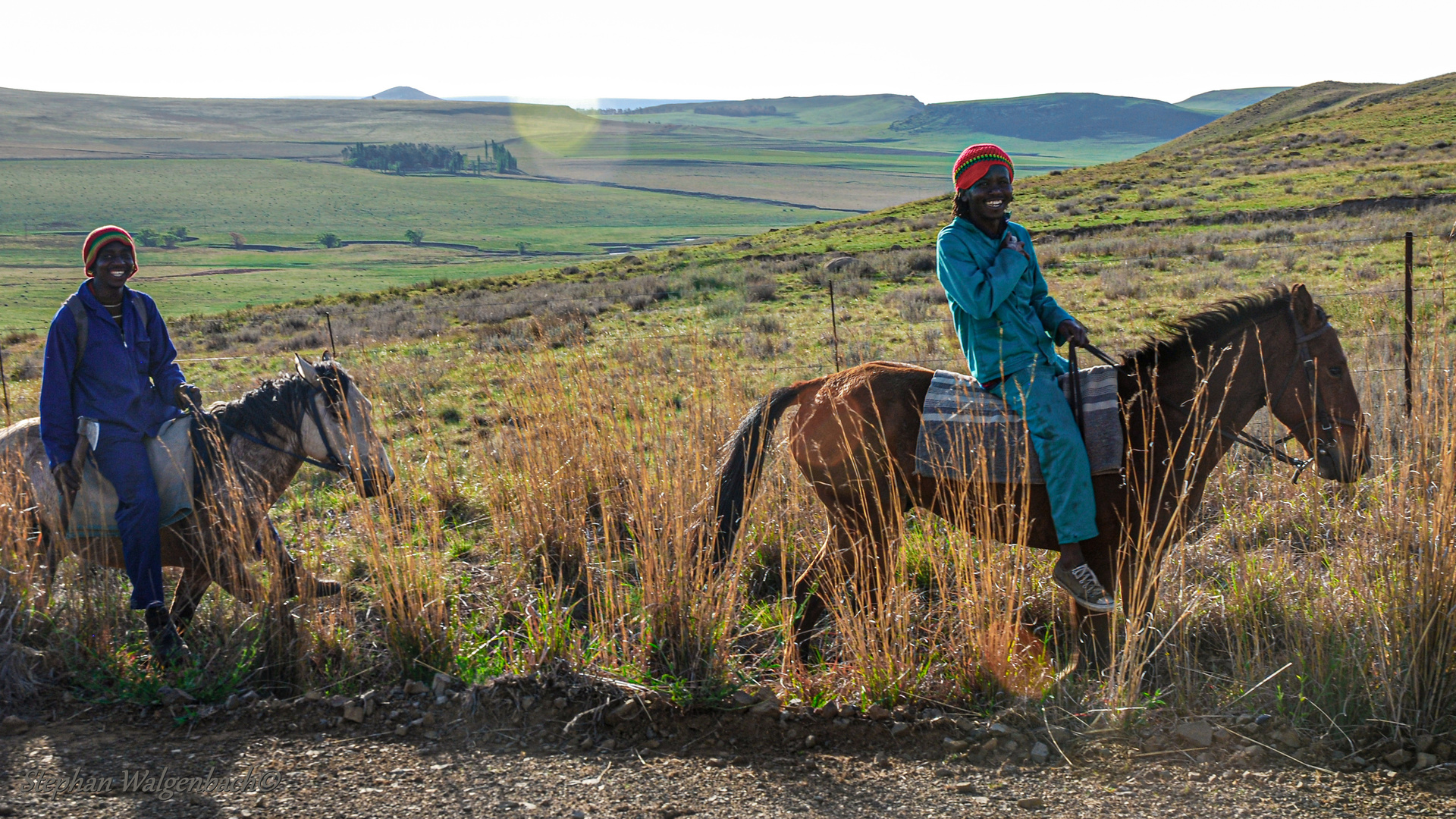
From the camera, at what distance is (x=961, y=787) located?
3316 mm

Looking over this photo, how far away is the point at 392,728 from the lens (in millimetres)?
3936

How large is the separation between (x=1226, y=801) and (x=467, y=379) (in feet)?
42.5

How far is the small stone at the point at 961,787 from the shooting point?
3311 mm

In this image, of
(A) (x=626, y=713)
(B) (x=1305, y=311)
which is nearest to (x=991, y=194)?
(B) (x=1305, y=311)

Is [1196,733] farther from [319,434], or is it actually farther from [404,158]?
[404,158]

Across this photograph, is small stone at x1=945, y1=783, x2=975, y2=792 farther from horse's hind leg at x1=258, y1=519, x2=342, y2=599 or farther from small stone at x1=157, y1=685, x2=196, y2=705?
small stone at x1=157, y1=685, x2=196, y2=705

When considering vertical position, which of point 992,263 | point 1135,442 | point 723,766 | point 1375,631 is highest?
point 992,263

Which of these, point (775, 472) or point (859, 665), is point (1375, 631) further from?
point (775, 472)

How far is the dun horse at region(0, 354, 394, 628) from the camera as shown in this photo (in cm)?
474

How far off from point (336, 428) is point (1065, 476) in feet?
12.6

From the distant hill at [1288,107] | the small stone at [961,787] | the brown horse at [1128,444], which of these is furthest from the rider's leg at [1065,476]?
the distant hill at [1288,107]

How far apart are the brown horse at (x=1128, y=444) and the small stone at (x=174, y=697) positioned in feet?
8.44

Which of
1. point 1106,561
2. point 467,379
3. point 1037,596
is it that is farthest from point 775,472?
point 467,379

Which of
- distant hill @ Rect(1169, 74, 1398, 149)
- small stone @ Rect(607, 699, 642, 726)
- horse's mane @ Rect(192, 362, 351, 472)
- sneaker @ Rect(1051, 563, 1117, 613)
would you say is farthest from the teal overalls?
distant hill @ Rect(1169, 74, 1398, 149)
